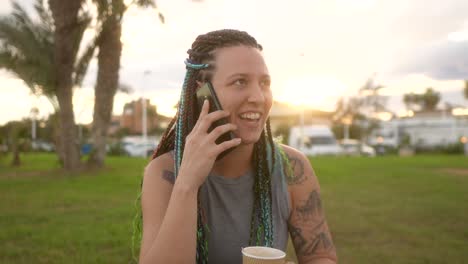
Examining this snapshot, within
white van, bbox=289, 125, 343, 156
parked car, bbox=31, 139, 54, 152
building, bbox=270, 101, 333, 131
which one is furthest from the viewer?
building, bbox=270, 101, 333, 131

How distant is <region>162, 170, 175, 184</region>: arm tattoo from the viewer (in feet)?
7.00

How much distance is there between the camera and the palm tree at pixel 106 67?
1422cm

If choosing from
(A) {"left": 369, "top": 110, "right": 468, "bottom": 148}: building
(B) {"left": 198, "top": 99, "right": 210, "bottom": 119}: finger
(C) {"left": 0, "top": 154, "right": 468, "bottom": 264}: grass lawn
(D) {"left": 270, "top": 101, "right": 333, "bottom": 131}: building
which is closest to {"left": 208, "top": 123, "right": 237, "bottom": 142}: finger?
(B) {"left": 198, "top": 99, "right": 210, "bottom": 119}: finger

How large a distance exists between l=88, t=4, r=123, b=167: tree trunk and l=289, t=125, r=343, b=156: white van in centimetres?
1715

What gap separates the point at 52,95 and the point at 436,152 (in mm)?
28168

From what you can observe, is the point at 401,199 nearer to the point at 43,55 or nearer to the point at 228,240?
the point at 228,240

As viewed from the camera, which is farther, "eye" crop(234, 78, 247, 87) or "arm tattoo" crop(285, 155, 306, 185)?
"arm tattoo" crop(285, 155, 306, 185)

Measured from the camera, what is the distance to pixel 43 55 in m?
14.5

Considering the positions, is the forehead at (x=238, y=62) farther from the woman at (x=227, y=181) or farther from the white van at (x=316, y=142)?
the white van at (x=316, y=142)

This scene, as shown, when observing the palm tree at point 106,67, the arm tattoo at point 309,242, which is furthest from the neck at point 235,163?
the palm tree at point 106,67

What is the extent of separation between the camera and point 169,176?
7.05ft

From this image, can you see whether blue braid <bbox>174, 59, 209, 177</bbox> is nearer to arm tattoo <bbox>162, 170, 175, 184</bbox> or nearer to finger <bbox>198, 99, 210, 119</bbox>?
arm tattoo <bbox>162, 170, 175, 184</bbox>

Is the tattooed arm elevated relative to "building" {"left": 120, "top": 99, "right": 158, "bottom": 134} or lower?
lower

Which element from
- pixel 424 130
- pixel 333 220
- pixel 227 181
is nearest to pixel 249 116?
pixel 227 181
